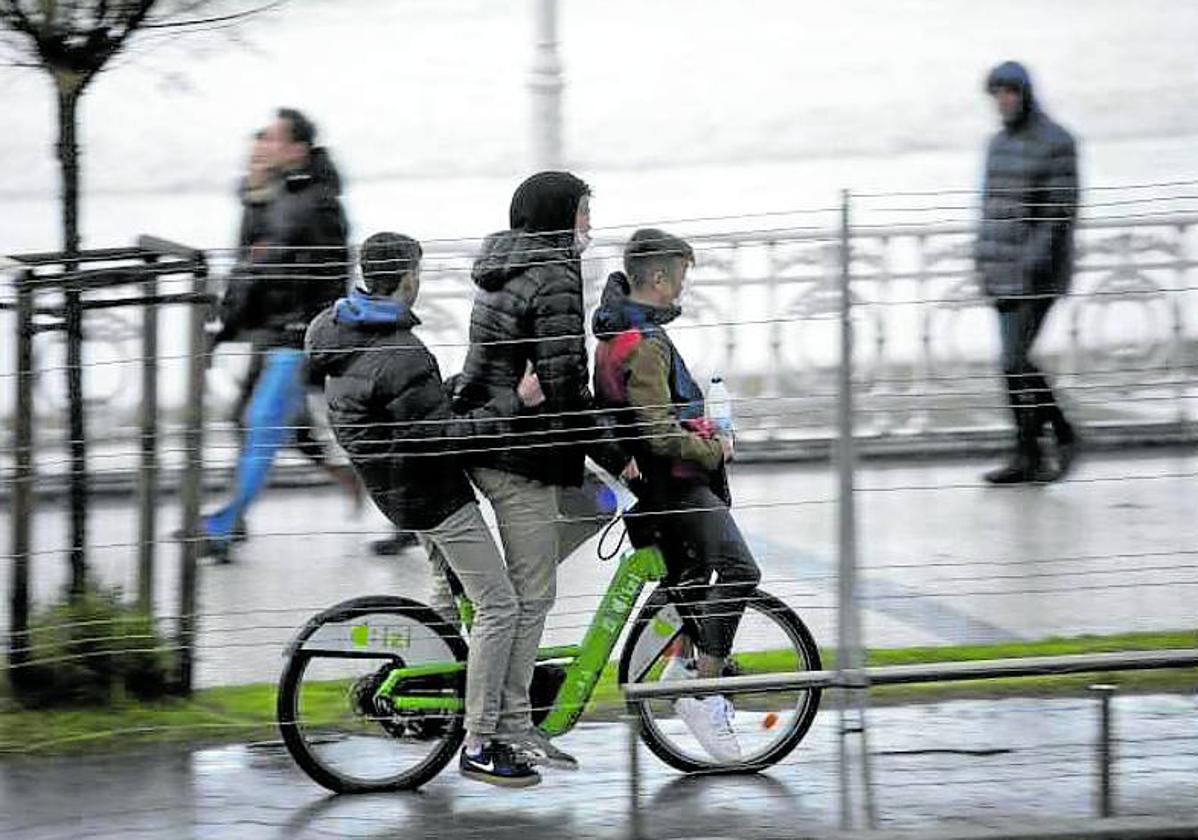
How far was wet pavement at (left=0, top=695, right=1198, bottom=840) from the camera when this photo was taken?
23.4 ft

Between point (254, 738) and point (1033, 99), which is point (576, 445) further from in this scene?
point (1033, 99)

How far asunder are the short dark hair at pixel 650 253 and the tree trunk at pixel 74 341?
1776 millimetres

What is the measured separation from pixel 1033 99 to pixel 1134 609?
11.1 ft

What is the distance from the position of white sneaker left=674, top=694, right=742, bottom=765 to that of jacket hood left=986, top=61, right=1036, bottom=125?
5.11 meters

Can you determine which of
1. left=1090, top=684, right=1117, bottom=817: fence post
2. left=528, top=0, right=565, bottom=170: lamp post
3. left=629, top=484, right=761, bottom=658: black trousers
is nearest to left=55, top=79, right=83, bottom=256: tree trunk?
left=629, top=484, right=761, bottom=658: black trousers

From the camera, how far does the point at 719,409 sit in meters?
7.34

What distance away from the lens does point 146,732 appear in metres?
8.01

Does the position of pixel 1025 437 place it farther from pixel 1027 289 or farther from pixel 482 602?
pixel 482 602

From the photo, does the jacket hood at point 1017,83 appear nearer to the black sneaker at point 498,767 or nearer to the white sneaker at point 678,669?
the white sneaker at point 678,669

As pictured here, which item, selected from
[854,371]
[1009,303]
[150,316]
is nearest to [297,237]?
[150,316]

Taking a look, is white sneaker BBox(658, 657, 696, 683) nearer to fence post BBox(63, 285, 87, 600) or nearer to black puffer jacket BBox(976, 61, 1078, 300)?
black puffer jacket BBox(976, 61, 1078, 300)

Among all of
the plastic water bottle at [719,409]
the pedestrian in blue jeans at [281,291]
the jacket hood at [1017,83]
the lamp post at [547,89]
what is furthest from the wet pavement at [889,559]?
the lamp post at [547,89]

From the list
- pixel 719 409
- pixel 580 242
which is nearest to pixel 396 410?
pixel 580 242

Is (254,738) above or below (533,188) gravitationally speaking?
below
